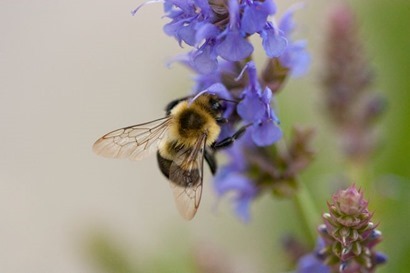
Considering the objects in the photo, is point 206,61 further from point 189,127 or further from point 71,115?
point 71,115

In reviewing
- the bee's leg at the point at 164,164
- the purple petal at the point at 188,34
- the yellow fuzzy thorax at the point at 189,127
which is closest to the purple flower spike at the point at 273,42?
the purple petal at the point at 188,34

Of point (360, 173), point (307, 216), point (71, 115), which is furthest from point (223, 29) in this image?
point (71, 115)

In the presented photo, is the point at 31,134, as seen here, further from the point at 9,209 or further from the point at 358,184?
the point at 358,184

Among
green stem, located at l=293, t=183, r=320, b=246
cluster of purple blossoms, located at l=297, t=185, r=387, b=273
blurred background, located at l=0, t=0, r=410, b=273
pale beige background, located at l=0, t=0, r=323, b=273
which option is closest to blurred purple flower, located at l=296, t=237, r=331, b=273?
cluster of purple blossoms, located at l=297, t=185, r=387, b=273

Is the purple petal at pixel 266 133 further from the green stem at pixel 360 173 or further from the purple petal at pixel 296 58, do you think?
the green stem at pixel 360 173

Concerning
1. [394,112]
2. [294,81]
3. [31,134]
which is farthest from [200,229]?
[31,134]

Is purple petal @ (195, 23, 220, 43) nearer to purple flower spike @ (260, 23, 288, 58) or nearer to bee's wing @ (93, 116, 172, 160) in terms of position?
purple flower spike @ (260, 23, 288, 58)
